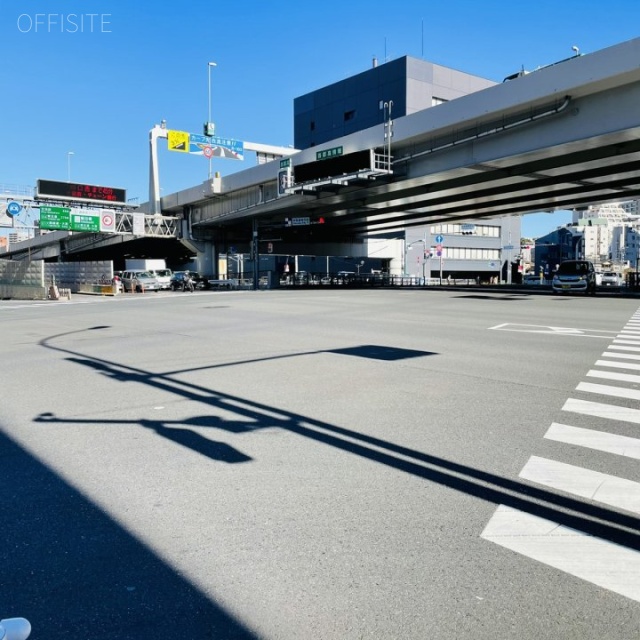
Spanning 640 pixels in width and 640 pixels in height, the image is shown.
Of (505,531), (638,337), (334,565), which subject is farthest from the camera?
(638,337)

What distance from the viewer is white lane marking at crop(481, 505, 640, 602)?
319cm

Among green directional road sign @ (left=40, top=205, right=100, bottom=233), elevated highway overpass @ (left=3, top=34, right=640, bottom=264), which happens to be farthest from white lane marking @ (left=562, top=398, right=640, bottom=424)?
green directional road sign @ (left=40, top=205, right=100, bottom=233)

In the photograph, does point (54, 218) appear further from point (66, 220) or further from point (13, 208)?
point (13, 208)

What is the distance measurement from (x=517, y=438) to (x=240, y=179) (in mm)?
44198

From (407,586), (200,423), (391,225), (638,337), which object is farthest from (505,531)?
(391,225)

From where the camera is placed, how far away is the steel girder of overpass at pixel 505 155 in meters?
22.4

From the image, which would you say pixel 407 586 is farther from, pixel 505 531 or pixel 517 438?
pixel 517 438

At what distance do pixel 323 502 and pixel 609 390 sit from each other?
533 cm

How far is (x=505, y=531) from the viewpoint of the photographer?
374 centimetres

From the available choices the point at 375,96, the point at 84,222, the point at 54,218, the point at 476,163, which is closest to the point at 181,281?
the point at 84,222

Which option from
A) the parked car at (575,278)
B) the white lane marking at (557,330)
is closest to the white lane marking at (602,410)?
the white lane marking at (557,330)

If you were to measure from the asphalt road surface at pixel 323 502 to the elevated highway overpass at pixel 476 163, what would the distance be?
17.4 meters

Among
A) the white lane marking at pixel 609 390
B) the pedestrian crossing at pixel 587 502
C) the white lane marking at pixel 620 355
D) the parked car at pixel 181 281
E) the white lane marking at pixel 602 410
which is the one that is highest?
Result: the parked car at pixel 181 281

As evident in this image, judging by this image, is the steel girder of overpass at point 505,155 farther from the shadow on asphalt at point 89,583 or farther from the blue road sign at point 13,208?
the shadow on asphalt at point 89,583
